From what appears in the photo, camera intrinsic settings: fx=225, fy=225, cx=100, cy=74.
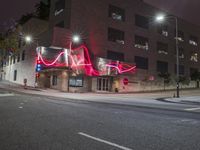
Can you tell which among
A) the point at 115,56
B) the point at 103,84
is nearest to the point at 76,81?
the point at 103,84

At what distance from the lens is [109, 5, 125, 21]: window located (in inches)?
1738

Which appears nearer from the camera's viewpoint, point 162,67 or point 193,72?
point 162,67

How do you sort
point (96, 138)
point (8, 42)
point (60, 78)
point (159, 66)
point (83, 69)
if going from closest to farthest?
point (96, 138) → point (83, 69) → point (60, 78) → point (8, 42) → point (159, 66)

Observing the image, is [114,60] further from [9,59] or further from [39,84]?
[9,59]

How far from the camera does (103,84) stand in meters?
41.8

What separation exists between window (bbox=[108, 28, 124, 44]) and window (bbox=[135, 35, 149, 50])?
161 inches

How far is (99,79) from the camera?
41.2 m

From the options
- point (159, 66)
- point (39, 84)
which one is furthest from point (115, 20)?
point (39, 84)

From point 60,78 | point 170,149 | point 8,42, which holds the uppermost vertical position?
point 8,42

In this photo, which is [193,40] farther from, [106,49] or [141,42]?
[106,49]

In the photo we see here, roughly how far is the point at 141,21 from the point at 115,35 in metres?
8.48

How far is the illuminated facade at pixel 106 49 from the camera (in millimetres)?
37844

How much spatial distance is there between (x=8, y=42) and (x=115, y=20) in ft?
75.5

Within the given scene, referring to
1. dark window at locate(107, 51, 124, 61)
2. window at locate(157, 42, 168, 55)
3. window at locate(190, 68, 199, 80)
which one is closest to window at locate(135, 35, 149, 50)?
window at locate(157, 42, 168, 55)
